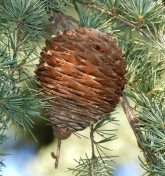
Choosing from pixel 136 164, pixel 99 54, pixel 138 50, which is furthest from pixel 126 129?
pixel 99 54

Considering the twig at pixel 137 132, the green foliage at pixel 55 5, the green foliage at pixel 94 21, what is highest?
the green foliage at pixel 55 5

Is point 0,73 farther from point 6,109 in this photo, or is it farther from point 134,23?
point 134,23

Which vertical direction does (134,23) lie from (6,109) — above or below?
above

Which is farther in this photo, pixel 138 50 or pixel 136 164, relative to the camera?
pixel 136 164

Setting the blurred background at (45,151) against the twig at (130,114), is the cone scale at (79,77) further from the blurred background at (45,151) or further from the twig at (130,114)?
the blurred background at (45,151)

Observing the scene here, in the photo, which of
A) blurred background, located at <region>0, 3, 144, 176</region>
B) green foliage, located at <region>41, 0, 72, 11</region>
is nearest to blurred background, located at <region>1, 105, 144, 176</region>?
blurred background, located at <region>0, 3, 144, 176</region>

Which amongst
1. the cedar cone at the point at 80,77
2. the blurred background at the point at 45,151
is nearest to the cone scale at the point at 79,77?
the cedar cone at the point at 80,77

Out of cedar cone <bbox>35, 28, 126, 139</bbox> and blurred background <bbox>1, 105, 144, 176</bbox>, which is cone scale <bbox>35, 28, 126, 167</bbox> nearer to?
cedar cone <bbox>35, 28, 126, 139</bbox>
